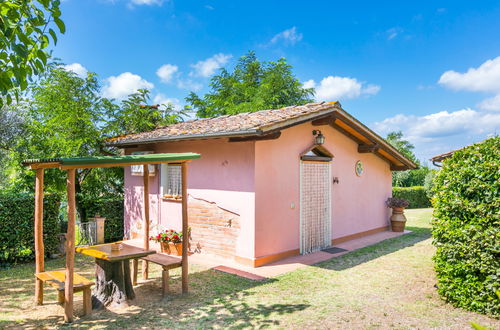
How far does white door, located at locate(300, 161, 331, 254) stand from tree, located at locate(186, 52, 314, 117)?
1616 cm

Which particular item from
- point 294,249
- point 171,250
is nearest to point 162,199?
point 171,250

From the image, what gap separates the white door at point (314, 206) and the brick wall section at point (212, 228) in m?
2.02

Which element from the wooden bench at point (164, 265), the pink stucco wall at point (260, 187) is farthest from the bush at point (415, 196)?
the wooden bench at point (164, 265)

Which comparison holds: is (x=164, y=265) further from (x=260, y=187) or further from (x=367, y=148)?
(x=367, y=148)

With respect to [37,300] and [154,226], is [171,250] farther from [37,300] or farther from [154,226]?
[37,300]

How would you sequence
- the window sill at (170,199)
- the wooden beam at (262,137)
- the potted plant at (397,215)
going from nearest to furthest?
the wooden beam at (262,137), the window sill at (170,199), the potted plant at (397,215)

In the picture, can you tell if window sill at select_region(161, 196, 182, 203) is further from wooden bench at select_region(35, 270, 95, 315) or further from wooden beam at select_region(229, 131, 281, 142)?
wooden bench at select_region(35, 270, 95, 315)

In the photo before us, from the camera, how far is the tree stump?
5312 millimetres

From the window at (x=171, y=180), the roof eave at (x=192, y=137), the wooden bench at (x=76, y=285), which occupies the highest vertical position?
the roof eave at (x=192, y=137)

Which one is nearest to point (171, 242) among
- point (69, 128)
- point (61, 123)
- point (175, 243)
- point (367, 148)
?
point (175, 243)

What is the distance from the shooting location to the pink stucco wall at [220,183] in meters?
7.71

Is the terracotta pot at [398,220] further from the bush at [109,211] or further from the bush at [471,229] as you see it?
the bush at [109,211]

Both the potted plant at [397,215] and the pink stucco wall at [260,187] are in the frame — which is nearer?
the pink stucco wall at [260,187]

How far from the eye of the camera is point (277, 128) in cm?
730
